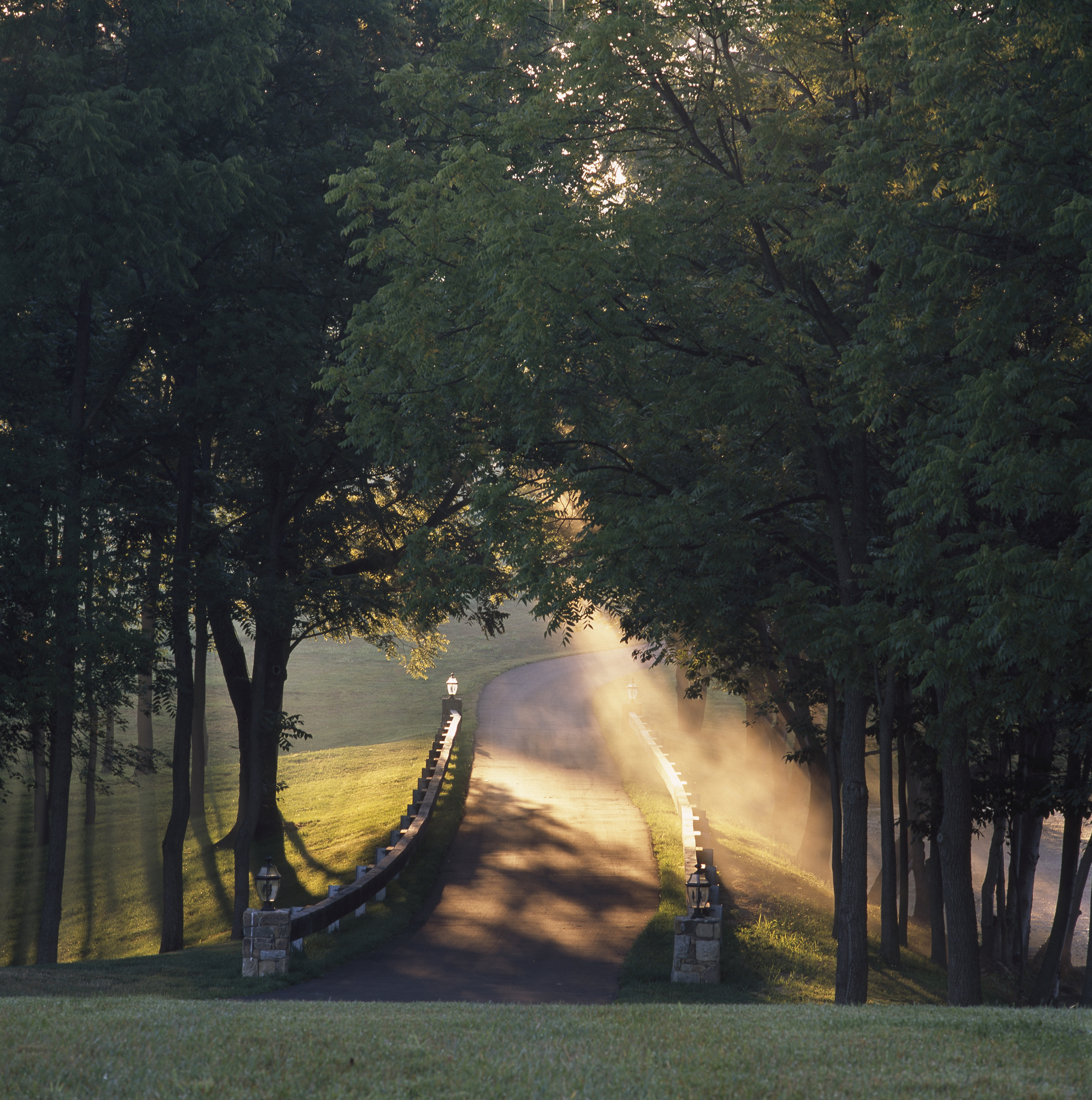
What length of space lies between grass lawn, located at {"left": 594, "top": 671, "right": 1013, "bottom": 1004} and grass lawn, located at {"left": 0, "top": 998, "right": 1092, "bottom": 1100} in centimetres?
595

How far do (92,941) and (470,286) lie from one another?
16216mm

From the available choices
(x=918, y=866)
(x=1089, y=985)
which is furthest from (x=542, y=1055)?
(x=918, y=866)

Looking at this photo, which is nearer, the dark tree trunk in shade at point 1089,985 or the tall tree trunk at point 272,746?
the dark tree trunk in shade at point 1089,985

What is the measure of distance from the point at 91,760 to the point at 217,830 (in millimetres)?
6301

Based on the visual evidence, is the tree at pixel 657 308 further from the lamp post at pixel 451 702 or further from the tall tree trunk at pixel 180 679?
the lamp post at pixel 451 702

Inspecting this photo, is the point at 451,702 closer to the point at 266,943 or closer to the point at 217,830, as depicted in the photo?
the point at 217,830

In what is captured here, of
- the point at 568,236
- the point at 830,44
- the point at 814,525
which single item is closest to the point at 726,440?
the point at 814,525

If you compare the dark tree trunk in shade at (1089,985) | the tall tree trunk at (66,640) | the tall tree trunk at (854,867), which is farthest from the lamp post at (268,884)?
the dark tree trunk in shade at (1089,985)

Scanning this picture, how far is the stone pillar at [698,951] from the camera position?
47.1ft

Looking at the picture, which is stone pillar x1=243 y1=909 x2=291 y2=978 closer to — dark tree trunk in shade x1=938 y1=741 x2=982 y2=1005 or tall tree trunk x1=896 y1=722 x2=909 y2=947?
dark tree trunk in shade x1=938 y1=741 x2=982 y2=1005

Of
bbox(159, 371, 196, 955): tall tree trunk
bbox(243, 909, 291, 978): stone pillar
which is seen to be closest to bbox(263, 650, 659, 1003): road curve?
bbox(243, 909, 291, 978): stone pillar

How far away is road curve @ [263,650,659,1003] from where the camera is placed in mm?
13914

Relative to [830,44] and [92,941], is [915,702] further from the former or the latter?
[92,941]

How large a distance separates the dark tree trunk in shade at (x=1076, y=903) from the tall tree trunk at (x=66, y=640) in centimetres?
1592
